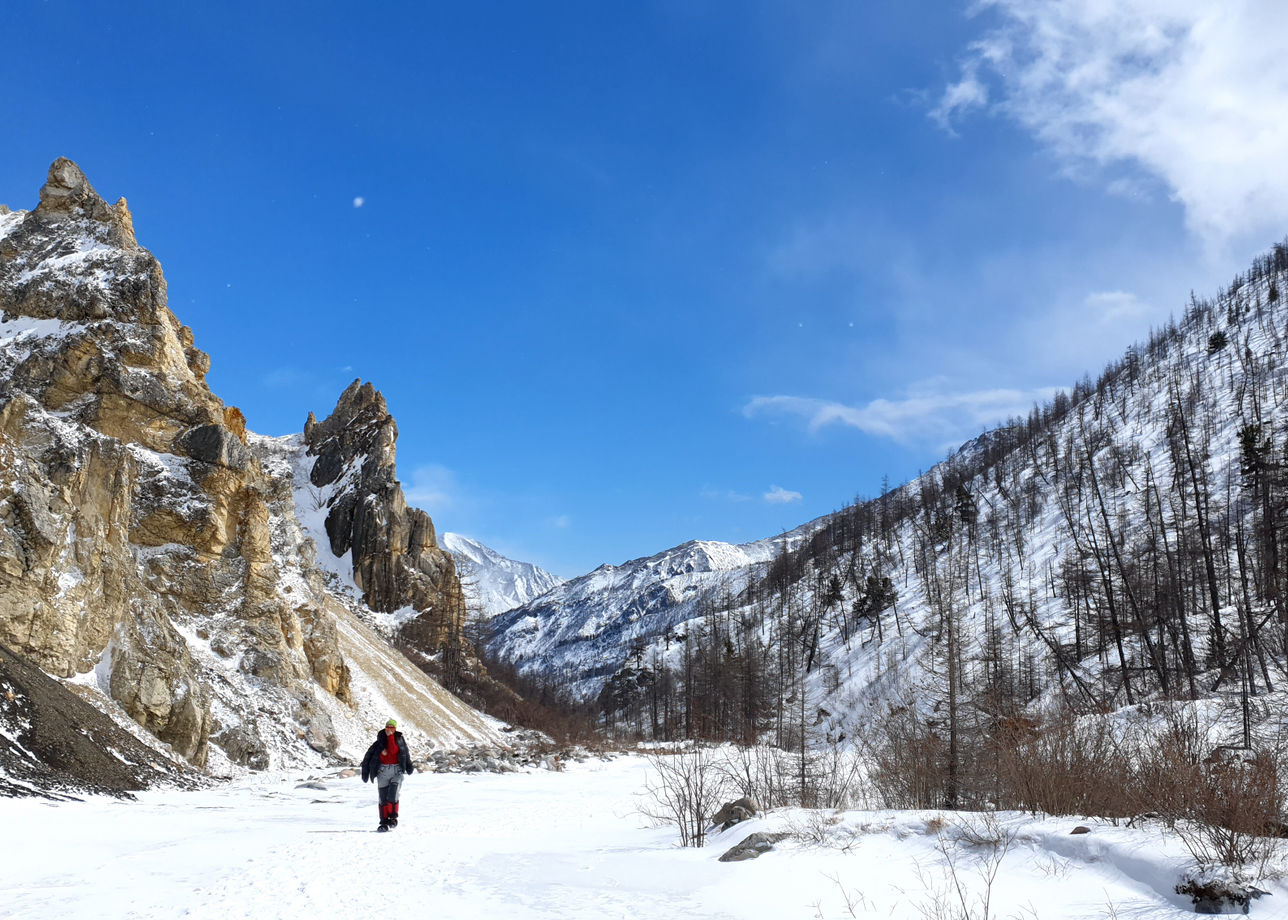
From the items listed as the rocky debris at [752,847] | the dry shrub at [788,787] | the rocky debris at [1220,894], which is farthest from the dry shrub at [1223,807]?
the dry shrub at [788,787]

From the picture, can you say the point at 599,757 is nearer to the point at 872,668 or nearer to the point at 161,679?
the point at 161,679

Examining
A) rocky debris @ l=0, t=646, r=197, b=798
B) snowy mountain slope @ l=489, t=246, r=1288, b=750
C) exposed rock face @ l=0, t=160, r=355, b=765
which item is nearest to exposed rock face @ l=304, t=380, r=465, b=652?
snowy mountain slope @ l=489, t=246, r=1288, b=750

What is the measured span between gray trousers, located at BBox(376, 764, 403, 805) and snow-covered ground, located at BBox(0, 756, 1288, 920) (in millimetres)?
571

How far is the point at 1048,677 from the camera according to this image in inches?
2266

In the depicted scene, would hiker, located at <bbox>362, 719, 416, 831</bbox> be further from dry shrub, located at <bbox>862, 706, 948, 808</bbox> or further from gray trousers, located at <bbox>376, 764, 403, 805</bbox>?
dry shrub, located at <bbox>862, 706, 948, 808</bbox>

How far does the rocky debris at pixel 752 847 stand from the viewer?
32.9 ft

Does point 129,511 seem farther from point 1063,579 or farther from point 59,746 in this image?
point 1063,579

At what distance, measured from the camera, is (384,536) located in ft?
252

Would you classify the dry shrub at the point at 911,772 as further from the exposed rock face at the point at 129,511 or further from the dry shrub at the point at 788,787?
the exposed rock face at the point at 129,511

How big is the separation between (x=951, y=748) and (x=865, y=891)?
10.4 m

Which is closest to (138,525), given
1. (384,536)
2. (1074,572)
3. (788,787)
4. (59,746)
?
(59,746)

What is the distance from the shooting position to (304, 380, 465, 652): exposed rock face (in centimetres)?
7556

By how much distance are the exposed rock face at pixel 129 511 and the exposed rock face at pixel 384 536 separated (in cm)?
3921

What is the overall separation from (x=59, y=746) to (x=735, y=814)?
1310 centimetres
